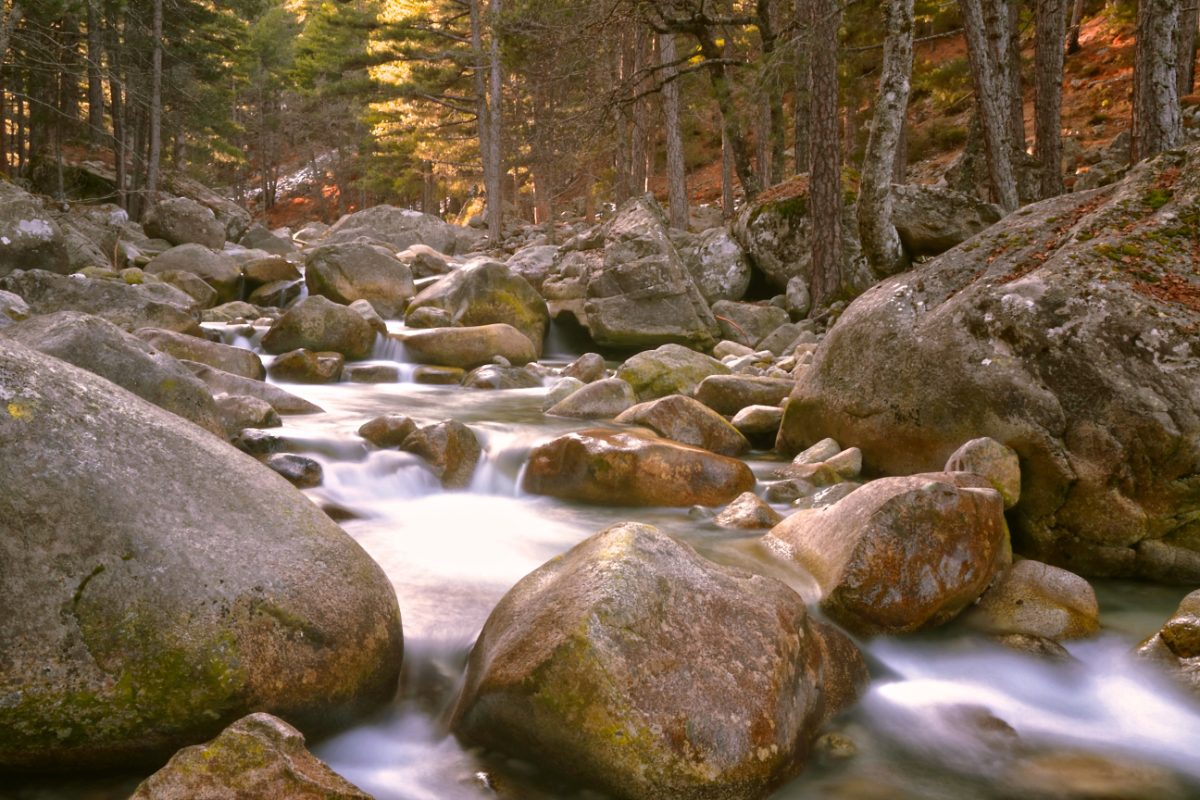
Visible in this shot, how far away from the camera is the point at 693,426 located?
727cm

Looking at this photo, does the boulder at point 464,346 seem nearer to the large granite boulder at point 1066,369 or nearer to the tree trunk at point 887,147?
the tree trunk at point 887,147

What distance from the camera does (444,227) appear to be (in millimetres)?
28312

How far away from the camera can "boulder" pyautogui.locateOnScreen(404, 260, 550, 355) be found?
45.2 ft

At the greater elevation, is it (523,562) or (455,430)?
(455,430)

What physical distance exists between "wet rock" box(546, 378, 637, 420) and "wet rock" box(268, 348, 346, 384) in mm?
3507

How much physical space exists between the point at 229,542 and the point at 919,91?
31128 mm

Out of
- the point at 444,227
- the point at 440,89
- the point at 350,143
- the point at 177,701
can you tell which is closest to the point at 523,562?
the point at 177,701

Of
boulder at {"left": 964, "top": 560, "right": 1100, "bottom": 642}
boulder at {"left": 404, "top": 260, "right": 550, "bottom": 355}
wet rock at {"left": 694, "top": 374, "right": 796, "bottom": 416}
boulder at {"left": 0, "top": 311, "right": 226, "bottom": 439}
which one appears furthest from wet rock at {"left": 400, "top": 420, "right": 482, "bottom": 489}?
boulder at {"left": 404, "top": 260, "right": 550, "bottom": 355}

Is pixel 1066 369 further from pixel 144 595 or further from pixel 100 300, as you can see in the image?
pixel 100 300

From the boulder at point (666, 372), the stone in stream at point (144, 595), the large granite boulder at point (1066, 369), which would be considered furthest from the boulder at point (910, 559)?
the boulder at point (666, 372)

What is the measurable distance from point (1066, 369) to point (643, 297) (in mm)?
8626

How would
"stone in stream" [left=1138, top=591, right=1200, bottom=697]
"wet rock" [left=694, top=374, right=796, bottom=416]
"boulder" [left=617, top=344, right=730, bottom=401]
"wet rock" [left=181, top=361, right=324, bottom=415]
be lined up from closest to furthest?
"stone in stream" [left=1138, top=591, right=1200, bottom=697], "wet rock" [left=181, top=361, right=324, bottom=415], "wet rock" [left=694, top=374, right=796, bottom=416], "boulder" [left=617, top=344, right=730, bottom=401]

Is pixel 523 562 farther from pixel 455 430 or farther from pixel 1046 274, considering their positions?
pixel 1046 274

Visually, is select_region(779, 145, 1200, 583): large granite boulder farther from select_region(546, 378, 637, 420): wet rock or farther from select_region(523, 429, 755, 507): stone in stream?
select_region(546, 378, 637, 420): wet rock
